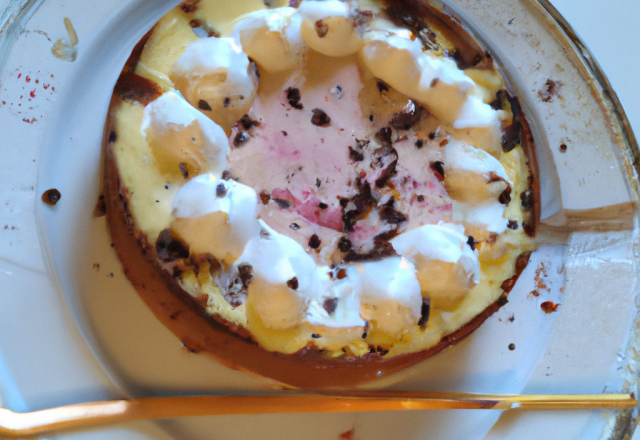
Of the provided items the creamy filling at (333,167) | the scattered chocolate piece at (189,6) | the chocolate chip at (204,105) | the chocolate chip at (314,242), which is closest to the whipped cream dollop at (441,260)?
the creamy filling at (333,167)

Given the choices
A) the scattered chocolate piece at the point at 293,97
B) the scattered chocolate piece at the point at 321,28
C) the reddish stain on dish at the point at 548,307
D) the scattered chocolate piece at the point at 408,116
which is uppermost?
the scattered chocolate piece at the point at 321,28

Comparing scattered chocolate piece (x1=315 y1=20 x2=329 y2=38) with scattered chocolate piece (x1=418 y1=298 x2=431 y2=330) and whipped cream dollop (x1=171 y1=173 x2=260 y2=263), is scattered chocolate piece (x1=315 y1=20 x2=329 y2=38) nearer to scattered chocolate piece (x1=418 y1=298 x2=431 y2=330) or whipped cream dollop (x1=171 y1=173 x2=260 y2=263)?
whipped cream dollop (x1=171 y1=173 x2=260 y2=263)

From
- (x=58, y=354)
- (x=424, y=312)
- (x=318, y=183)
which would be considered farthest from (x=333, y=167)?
(x=58, y=354)

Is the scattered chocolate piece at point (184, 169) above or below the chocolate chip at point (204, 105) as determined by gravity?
below

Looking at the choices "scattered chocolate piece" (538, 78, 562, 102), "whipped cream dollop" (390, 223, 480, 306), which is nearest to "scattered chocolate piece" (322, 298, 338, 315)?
"whipped cream dollop" (390, 223, 480, 306)

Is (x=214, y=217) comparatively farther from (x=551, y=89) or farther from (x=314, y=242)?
(x=551, y=89)

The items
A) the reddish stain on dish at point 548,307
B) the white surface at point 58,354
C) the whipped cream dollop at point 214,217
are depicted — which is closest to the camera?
the whipped cream dollop at point 214,217

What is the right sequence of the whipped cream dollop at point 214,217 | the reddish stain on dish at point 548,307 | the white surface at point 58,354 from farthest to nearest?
the reddish stain on dish at point 548,307 → the white surface at point 58,354 → the whipped cream dollop at point 214,217

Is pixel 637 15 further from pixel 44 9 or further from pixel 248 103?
pixel 44 9

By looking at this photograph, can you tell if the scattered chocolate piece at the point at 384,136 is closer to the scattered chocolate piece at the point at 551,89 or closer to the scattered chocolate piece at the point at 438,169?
the scattered chocolate piece at the point at 438,169
